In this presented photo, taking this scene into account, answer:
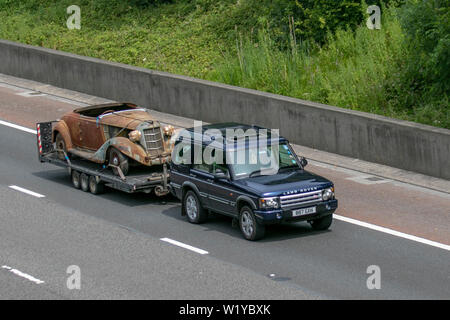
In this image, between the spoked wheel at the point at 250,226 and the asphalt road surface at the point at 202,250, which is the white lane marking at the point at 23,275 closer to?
the asphalt road surface at the point at 202,250

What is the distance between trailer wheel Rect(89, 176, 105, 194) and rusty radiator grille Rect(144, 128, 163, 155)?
4.72ft

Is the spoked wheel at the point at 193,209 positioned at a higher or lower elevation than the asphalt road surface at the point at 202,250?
higher

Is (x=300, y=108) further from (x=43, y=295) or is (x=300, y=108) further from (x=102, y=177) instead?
(x=43, y=295)

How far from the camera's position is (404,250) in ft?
54.3

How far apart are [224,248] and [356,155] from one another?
7.30 m

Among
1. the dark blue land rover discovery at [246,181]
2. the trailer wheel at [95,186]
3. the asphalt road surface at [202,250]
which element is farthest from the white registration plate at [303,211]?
the trailer wheel at [95,186]

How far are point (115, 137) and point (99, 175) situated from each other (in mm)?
916

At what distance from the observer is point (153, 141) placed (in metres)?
20.4

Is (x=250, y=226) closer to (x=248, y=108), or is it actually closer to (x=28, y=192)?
(x=28, y=192)

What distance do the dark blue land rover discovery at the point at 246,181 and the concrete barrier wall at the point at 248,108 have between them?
427cm

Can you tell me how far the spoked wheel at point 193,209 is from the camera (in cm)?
1841

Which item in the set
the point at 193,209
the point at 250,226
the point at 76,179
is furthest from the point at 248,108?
the point at 250,226

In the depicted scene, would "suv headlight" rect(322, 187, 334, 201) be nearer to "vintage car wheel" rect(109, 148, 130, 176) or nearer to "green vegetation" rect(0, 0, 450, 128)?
"vintage car wheel" rect(109, 148, 130, 176)

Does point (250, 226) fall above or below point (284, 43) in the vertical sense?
below
